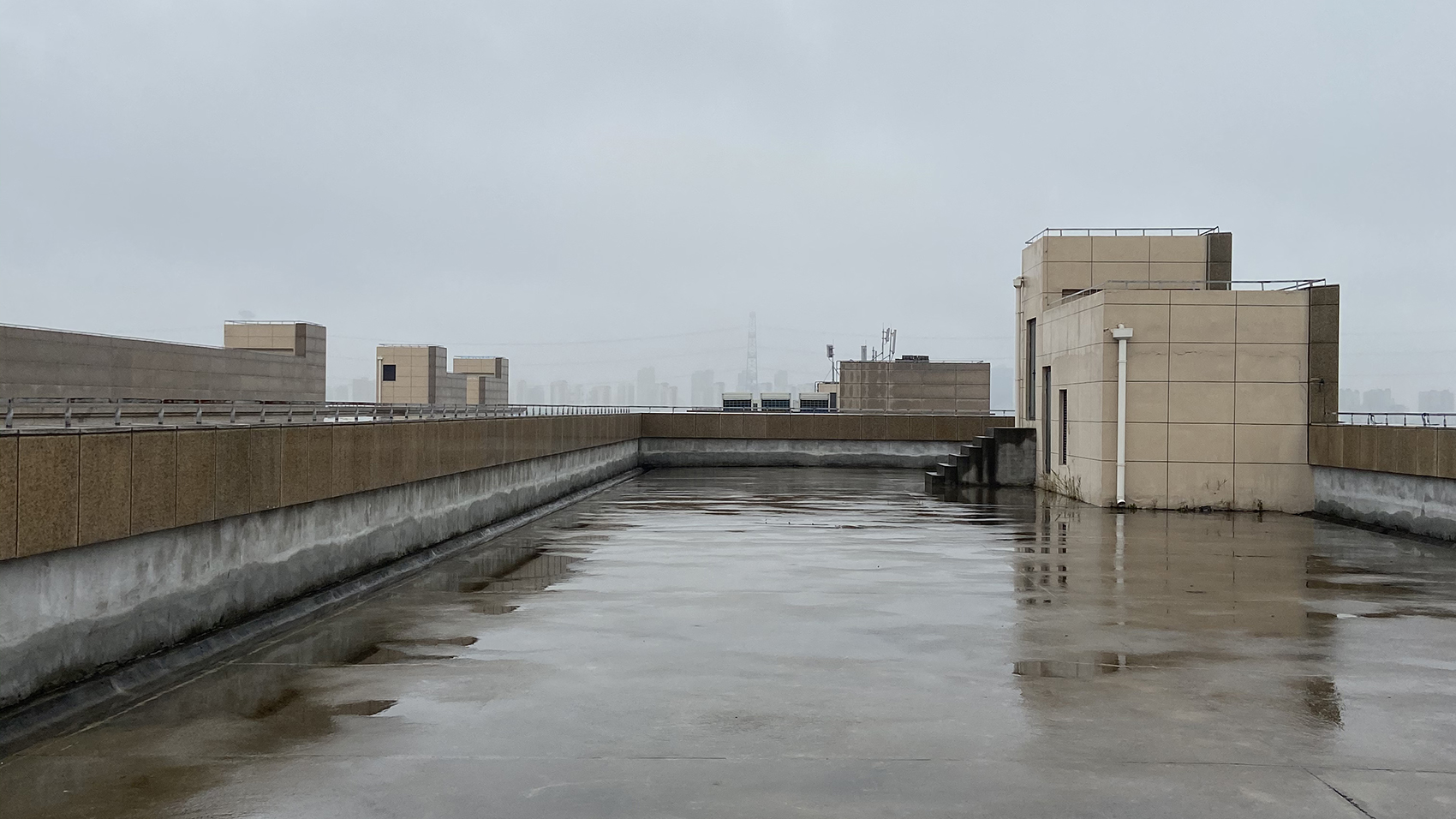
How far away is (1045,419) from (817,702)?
2506 cm

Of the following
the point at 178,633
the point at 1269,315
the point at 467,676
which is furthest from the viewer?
the point at 1269,315

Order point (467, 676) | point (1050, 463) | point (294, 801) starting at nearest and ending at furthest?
point (294, 801), point (467, 676), point (1050, 463)

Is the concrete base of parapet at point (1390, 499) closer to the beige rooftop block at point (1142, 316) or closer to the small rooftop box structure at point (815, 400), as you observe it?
the beige rooftop block at point (1142, 316)

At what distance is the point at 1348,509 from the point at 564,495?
691 inches

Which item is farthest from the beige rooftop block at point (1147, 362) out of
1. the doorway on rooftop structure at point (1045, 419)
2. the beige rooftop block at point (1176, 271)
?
the beige rooftop block at point (1176, 271)

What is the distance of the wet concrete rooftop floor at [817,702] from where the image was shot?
285 inches

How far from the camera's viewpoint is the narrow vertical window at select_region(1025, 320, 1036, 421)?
3453cm

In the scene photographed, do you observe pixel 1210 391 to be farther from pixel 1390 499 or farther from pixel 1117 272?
pixel 1117 272

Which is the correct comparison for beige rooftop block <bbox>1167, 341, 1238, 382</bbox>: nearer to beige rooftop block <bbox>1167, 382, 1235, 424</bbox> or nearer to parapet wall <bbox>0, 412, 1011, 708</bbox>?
beige rooftop block <bbox>1167, 382, 1235, 424</bbox>

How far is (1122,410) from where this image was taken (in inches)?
1049

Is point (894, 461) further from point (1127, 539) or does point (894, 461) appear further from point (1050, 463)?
point (1127, 539)

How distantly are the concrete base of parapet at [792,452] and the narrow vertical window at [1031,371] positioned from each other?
8433 millimetres

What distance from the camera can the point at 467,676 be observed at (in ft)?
34.2

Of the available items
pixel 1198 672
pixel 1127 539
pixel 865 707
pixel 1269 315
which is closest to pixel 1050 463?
pixel 1269 315
